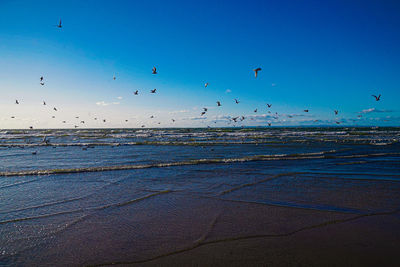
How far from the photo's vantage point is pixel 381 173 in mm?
13445

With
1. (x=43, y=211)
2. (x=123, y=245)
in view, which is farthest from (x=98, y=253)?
(x=43, y=211)

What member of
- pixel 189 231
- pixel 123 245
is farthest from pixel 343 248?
pixel 123 245

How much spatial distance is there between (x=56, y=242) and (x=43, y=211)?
9.03 feet

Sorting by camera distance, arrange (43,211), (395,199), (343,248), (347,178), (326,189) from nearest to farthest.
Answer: (343,248)
(43,211)
(395,199)
(326,189)
(347,178)

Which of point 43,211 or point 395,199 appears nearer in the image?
point 43,211

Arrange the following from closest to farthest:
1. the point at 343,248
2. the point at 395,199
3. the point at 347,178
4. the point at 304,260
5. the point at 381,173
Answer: the point at 304,260, the point at 343,248, the point at 395,199, the point at 347,178, the point at 381,173

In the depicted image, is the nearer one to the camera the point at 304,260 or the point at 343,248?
the point at 304,260

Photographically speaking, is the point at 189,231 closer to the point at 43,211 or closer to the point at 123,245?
the point at 123,245

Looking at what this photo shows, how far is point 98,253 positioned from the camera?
17.0 feet

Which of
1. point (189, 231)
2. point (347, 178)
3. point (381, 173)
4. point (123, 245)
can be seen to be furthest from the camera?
point (381, 173)

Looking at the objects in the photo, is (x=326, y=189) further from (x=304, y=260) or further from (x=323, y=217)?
(x=304, y=260)

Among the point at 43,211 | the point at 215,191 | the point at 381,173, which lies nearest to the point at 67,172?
the point at 43,211

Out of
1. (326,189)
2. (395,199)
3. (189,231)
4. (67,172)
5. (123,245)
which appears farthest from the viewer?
(67,172)

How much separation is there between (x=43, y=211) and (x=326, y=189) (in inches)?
428
